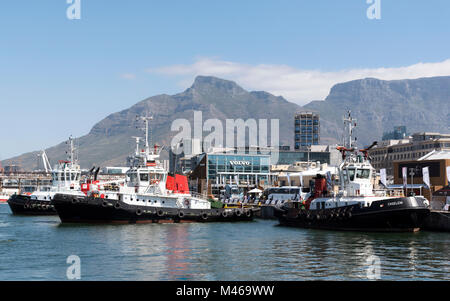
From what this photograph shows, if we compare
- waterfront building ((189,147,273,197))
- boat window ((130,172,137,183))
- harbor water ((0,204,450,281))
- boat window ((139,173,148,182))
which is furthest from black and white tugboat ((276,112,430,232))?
waterfront building ((189,147,273,197))

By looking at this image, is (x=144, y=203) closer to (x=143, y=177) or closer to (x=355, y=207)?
(x=143, y=177)

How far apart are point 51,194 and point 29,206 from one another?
363cm

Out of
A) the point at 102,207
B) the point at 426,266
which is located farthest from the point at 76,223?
the point at 426,266

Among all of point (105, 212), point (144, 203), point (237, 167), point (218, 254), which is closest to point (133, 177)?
point (144, 203)

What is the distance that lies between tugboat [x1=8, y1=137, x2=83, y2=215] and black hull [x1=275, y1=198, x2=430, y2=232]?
4447 centimetres

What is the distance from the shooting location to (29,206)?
85188 millimetres

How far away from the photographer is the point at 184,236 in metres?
45.8

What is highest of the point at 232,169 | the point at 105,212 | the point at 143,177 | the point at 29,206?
the point at 232,169

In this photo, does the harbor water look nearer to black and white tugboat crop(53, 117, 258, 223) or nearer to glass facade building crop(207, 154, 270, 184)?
black and white tugboat crop(53, 117, 258, 223)

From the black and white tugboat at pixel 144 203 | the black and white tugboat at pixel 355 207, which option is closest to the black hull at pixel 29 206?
the black and white tugboat at pixel 144 203

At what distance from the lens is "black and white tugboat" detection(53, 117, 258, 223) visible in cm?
5747
